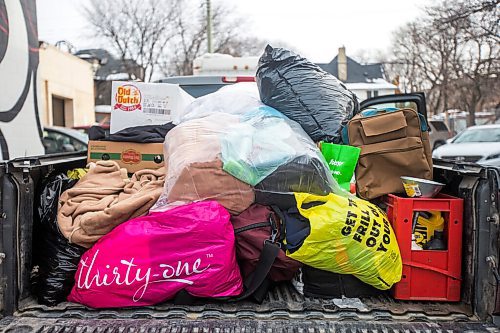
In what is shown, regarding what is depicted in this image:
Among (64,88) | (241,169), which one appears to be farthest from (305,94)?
(64,88)

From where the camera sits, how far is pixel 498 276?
6.51ft

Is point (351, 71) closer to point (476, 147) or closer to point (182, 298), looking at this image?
point (476, 147)

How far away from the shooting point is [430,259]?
7.62 ft

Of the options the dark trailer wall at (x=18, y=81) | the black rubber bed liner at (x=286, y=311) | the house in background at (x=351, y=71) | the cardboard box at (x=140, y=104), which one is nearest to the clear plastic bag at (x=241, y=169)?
the black rubber bed liner at (x=286, y=311)

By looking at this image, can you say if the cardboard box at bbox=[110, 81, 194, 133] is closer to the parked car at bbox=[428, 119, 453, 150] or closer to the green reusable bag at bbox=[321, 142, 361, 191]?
the green reusable bag at bbox=[321, 142, 361, 191]

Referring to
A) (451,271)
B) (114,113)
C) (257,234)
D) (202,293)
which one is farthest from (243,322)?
(114,113)

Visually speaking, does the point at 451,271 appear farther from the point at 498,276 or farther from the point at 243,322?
the point at 243,322

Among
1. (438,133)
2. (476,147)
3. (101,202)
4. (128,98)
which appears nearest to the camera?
(101,202)

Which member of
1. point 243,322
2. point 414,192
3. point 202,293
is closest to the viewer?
point 243,322

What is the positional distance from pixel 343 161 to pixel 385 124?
29cm

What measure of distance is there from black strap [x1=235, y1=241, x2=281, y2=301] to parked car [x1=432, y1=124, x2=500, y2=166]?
8699 millimetres

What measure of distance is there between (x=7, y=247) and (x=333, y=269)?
139cm

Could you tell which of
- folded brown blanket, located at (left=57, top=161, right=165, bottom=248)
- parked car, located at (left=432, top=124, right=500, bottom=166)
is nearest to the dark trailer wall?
folded brown blanket, located at (left=57, top=161, right=165, bottom=248)

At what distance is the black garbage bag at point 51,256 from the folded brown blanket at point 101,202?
51 mm
